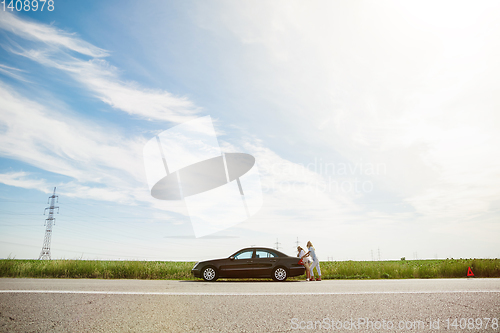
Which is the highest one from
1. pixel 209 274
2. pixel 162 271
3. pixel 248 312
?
pixel 248 312

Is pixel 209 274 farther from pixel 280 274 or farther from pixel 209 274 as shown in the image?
pixel 280 274

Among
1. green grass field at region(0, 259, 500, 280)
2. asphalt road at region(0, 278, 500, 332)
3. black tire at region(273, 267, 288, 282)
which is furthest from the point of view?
green grass field at region(0, 259, 500, 280)

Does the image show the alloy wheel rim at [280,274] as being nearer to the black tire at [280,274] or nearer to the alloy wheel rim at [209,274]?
the black tire at [280,274]

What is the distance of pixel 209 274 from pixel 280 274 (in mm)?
3282

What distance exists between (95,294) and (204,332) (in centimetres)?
420

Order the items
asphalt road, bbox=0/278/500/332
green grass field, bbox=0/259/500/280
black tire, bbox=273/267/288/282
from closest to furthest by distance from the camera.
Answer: asphalt road, bbox=0/278/500/332 < black tire, bbox=273/267/288/282 < green grass field, bbox=0/259/500/280

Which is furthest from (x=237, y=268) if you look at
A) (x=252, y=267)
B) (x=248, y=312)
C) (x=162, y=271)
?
(x=248, y=312)

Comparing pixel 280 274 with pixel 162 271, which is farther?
pixel 162 271

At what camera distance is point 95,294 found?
24.0 feet

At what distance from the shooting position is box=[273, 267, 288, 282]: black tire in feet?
47.0

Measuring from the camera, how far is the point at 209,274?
1439cm

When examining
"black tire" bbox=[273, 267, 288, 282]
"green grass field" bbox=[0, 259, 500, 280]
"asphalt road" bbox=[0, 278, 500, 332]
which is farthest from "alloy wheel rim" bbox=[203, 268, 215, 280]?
"asphalt road" bbox=[0, 278, 500, 332]

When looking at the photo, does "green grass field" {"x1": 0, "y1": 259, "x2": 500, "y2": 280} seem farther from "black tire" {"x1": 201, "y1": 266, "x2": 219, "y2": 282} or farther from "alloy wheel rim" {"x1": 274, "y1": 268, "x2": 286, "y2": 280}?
"alloy wheel rim" {"x1": 274, "y1": 268, "x2": 286, "y2": 280}

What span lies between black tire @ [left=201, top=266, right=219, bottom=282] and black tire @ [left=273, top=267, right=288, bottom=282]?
8.79 feet
